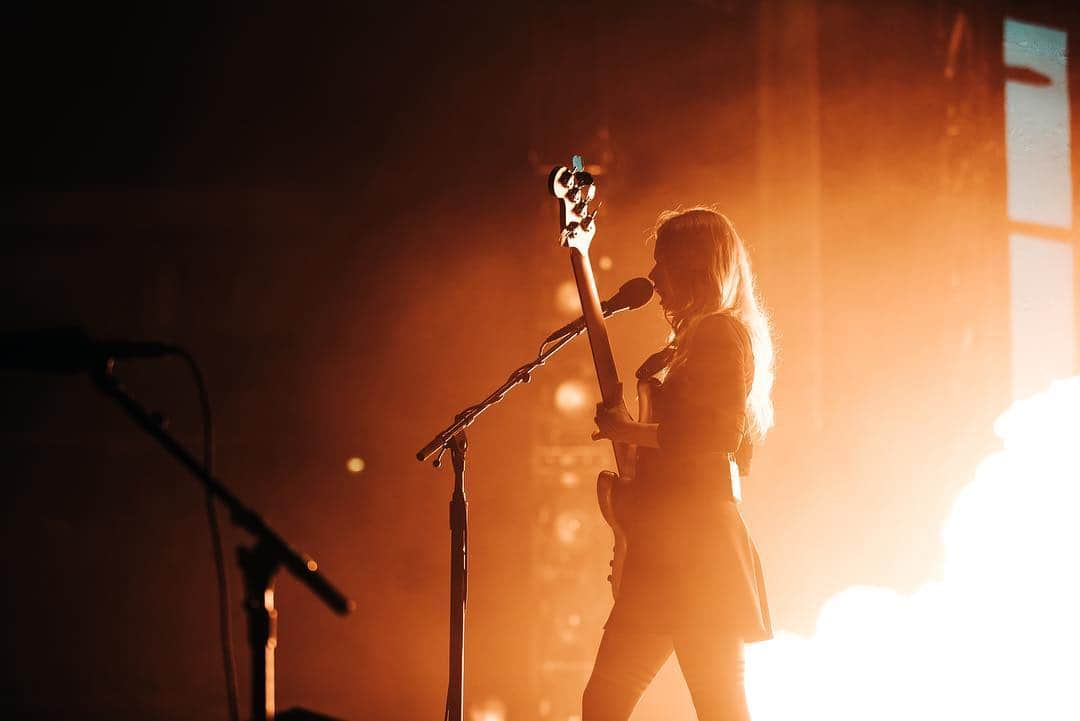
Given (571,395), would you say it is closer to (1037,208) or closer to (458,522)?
(458,522)

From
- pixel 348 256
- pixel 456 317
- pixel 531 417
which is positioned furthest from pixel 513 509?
pixel 348 256

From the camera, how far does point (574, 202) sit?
2.49 meters

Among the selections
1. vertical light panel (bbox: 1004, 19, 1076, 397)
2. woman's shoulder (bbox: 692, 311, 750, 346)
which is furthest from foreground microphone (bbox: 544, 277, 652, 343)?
vertical light panel (bbox: 1004, 19, 1076, 397)

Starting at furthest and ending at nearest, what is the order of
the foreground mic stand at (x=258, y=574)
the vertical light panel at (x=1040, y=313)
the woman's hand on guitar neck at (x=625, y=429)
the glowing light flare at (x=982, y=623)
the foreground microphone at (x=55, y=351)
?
the vertical light panel at (x=1040, y=313)
the glowing light flare at (x=982, y=623)
the woman's hand on guitar neck at (x=625, y=429)
the foreground microphone at (x=55, y=351)
the foreground mic stand at (x=258, y=574)

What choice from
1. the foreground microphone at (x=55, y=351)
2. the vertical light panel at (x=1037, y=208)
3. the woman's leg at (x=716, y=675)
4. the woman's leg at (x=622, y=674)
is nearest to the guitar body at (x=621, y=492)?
the woman's leg at (x=622, y=674)

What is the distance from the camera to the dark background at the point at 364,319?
357 cm

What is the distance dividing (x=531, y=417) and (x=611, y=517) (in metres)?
1.46

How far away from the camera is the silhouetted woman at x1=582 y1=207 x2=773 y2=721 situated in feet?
6.39

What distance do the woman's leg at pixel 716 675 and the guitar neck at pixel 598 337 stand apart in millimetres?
592

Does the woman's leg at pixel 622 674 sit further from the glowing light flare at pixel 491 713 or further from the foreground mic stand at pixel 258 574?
the glowing light flare at pixel 491 713

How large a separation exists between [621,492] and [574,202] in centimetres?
85

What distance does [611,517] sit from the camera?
85.5 inches

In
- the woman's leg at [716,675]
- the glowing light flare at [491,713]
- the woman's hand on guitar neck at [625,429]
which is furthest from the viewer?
the glowing light flare at [491,713]

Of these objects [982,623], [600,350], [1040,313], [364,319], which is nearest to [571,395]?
[364,319]
